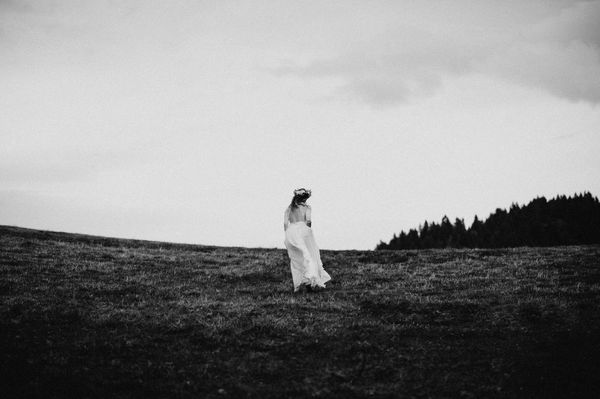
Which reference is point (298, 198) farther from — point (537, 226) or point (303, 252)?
point (537, 226)

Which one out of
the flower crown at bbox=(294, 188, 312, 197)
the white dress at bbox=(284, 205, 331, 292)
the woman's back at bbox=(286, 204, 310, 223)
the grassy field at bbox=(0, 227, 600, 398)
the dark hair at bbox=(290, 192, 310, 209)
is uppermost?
the flower crown at bbox=(294, 188, 312, 197)

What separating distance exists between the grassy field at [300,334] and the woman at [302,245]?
0.64m

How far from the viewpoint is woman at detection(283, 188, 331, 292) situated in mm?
12945

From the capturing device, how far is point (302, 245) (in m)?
13.2

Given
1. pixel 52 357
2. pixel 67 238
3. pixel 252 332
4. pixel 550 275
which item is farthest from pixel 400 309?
pixel 67 238

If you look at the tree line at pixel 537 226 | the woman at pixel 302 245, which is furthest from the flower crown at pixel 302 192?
the tree line at pixel 537 226

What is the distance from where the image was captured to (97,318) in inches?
374

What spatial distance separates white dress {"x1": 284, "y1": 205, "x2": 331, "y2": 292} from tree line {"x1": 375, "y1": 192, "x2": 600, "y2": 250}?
115 meters

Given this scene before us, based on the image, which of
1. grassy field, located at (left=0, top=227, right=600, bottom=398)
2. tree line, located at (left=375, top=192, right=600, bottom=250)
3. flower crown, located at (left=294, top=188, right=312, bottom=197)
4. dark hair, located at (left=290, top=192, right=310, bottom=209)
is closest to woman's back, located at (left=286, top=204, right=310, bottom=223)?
dark hair, located at (left=290, top=192, right=310, bottom=209)

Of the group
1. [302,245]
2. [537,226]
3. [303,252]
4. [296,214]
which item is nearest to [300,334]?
[303,252]

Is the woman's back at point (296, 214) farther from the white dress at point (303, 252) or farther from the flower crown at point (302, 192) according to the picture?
the flower crown at point (302, 192)

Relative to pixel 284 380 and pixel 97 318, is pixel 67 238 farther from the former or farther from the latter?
pixel 284 380

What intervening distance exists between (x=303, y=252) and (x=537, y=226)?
12252 cm

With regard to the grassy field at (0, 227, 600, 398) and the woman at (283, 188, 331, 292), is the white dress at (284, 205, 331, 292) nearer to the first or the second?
the woman at (283, 188, 331, 292)
